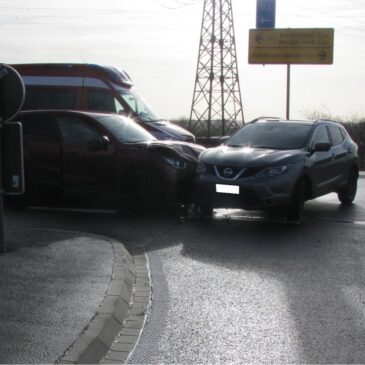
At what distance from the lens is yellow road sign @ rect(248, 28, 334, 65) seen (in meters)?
37.5

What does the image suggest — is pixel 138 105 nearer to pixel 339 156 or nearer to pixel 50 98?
pixel 50 98

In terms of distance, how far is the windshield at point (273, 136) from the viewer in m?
10.9

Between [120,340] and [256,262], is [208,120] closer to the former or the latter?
[256,262]

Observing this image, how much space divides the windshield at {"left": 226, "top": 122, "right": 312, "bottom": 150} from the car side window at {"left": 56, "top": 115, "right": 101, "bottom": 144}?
234 cm

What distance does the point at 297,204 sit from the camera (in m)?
10.2

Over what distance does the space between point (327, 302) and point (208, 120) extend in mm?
39578

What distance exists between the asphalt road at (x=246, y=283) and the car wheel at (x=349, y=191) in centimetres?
120

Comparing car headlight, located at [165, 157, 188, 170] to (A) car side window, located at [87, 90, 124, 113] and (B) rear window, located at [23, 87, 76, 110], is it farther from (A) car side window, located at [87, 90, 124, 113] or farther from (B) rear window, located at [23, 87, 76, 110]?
(B) rear window, located at [23, 87, 76, 110]

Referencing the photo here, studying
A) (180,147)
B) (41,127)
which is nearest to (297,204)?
(180,147)

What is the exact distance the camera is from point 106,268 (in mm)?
6773

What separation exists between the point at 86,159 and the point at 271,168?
123 inches

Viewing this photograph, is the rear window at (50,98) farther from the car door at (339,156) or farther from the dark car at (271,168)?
the car door at (339,156)

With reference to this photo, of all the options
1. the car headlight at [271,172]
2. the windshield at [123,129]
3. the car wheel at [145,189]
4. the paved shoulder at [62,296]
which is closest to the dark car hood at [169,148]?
the windshield at [123,129]

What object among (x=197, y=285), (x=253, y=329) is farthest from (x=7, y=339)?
(x=197, y=285)
